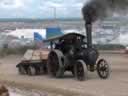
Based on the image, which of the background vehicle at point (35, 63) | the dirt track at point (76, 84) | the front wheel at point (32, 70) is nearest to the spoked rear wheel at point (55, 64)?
the dirt track at point (76, 84)

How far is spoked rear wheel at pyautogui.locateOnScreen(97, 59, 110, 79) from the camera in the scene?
27359mm

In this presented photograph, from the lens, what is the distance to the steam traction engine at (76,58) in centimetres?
2686

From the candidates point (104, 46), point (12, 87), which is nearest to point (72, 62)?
point (12, 87)

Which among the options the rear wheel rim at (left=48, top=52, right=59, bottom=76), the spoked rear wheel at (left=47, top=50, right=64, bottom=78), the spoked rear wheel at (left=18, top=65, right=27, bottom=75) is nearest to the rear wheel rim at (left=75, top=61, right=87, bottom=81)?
the spoked rear wheel at (left=47, top=50, right=64, bottom=78)

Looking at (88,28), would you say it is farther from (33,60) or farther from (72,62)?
(33,60)

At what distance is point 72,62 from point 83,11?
3.79m

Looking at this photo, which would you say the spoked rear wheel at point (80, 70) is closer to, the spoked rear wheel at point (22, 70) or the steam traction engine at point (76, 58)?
the steam traction engine at point (76, 58)

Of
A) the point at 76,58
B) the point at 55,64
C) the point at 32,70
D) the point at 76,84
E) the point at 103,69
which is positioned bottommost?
the point at 76,84

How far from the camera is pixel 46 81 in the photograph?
27500mm

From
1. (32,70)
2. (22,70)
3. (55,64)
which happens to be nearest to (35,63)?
(32,70)

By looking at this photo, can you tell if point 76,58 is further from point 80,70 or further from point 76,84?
point 76,84

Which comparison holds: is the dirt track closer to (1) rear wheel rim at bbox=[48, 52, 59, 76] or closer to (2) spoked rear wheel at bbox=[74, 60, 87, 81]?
(2) spoked rear wheel at bbox=[74, 60, 87, 81]

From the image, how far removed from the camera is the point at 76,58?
90.4 ft

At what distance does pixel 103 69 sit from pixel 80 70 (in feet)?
4.91
